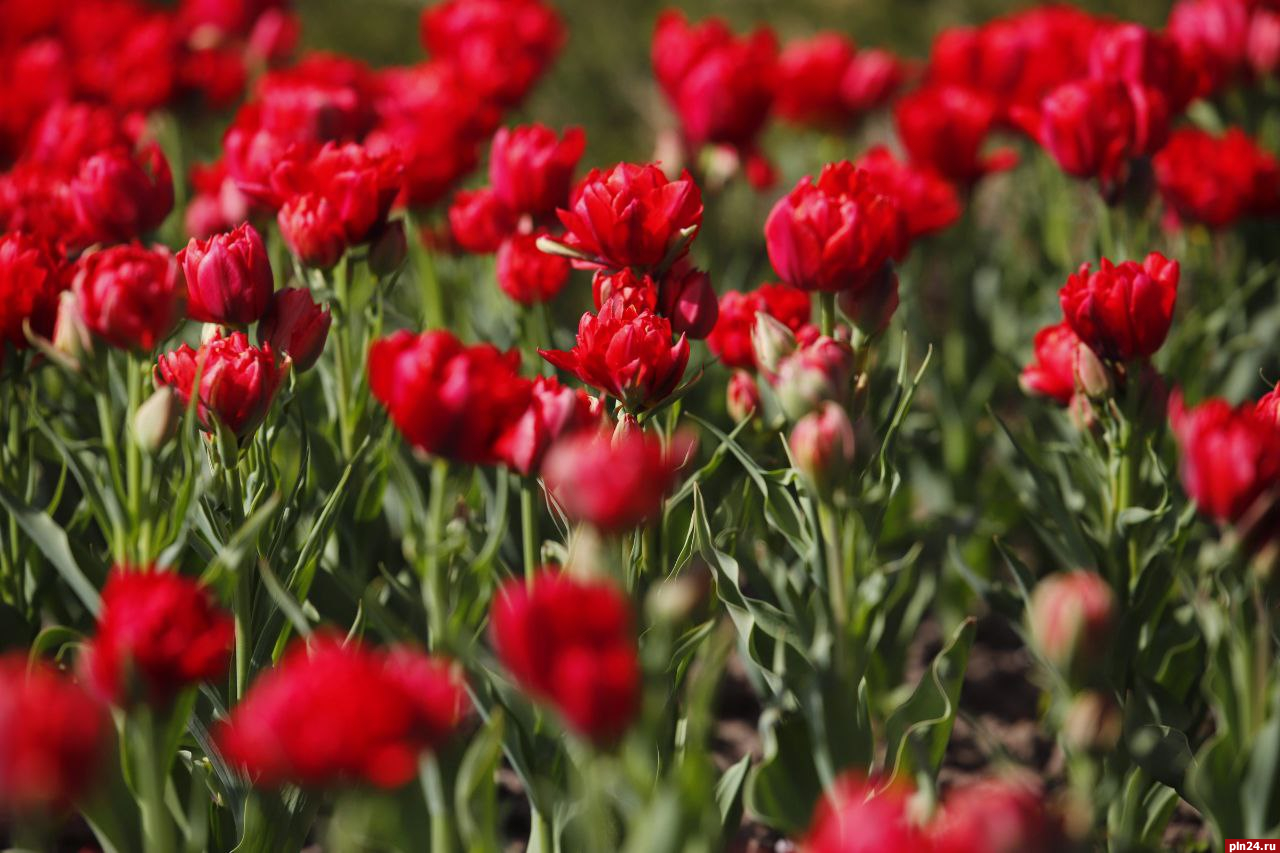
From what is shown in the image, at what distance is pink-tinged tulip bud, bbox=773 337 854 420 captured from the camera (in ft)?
3.92

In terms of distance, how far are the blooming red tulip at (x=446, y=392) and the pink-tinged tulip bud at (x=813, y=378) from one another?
0.24m

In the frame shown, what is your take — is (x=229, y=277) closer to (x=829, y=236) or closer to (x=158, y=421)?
(x=158, y=421)

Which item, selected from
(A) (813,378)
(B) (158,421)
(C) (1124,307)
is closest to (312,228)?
(B) (158,421)

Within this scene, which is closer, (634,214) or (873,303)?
(634,214)

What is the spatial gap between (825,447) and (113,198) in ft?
3.38

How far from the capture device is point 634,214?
54.8 inches

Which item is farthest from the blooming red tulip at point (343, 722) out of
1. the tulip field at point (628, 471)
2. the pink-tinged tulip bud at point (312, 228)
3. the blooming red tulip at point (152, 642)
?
the pink-tinged tulip bud at point (312, 228)

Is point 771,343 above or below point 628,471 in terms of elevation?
below

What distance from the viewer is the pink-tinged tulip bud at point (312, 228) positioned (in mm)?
1509

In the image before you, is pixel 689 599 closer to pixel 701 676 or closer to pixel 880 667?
pixel 701 676

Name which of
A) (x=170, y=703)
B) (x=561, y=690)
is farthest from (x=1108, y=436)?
(x=170, y=703)

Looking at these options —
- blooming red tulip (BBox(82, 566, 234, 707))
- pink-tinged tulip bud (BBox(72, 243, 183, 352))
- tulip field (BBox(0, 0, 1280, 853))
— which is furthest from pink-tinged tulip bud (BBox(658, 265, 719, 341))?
blooming red tulip (BBox(82, 566, 234, 707))

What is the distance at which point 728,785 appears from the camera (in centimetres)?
137

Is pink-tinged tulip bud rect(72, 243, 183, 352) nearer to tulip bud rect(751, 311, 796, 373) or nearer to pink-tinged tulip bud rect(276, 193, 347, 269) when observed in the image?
pink-tinged tulip bud rect(276, 193, 347, 269)
